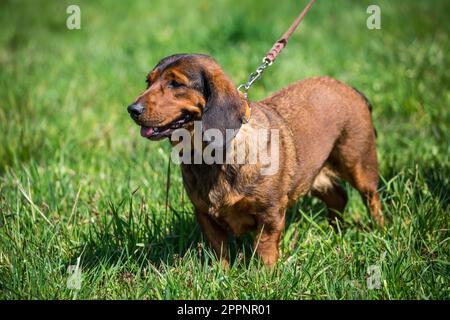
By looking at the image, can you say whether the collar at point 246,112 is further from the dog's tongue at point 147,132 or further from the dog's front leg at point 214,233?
the dog's front leg at point 214,233

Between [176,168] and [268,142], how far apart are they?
1373 millimetres

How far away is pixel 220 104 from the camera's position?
3.38m

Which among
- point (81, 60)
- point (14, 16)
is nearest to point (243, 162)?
point (81, 60)

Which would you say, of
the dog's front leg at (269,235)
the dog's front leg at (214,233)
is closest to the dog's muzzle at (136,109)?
the dog's front leg at (214,233)

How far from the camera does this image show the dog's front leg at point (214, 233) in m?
3.78

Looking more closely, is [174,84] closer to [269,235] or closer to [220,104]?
[220,104]

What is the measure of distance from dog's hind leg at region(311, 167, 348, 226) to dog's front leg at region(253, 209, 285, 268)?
1.01 m

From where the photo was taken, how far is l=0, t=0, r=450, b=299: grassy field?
3.43 metres

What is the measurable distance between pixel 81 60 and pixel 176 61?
5.15 metres

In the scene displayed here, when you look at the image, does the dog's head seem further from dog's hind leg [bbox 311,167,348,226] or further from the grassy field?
dog's hind leg [bbox 311,167,348,226]

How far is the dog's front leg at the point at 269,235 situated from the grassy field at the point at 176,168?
0.09m

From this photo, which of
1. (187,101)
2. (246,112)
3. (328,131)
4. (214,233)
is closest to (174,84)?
(187,101)
